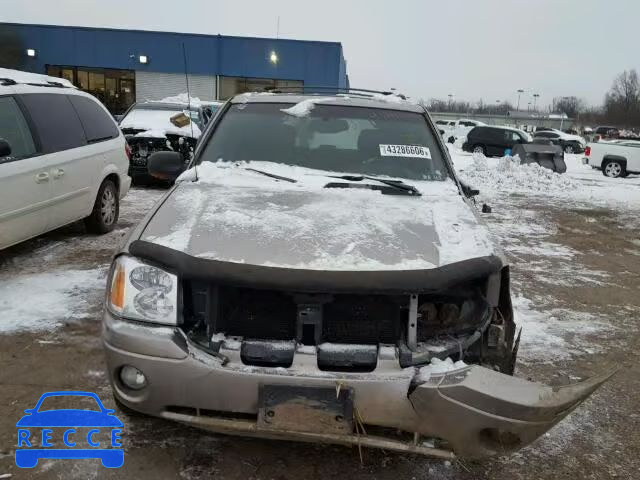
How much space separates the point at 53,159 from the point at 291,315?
414 centimetres

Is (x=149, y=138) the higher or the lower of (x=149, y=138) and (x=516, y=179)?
the higher

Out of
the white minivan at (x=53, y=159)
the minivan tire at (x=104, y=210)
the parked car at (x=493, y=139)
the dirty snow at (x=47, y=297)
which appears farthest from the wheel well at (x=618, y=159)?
the dirty snow at (x=47, y=297)

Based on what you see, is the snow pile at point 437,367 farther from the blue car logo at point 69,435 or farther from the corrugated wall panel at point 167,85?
the corrugated wall panel at point 167,85

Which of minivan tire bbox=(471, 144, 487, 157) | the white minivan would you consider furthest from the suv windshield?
minivan tire bbox=(471, 144, 487, 157)

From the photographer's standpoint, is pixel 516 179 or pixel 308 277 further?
pixel 516 179

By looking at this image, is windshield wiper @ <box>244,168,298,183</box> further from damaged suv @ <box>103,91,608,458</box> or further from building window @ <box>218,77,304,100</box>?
building window @ <box>218,77,304,100</box>

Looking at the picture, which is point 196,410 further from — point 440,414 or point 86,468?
point 440,414

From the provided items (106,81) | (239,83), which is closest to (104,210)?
(239,83)

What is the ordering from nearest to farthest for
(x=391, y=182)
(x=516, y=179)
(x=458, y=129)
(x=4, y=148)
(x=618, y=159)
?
(x=391, y=182) → (x=4, y=148) → (x=516, y=179) → (x=618, y=159) → (x=458, y=129)

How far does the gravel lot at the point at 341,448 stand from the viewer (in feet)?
8.92

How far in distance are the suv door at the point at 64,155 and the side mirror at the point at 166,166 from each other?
6.67ft

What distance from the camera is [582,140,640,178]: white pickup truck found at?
1895cm

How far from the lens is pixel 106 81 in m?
32.3

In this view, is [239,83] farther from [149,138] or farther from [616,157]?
[149,138]
